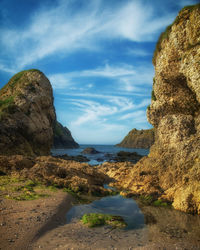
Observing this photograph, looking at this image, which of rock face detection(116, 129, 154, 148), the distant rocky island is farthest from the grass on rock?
rock face detection(116, 129, 154, 148)

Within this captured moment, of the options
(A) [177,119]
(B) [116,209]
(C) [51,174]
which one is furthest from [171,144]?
(C) [51,174]

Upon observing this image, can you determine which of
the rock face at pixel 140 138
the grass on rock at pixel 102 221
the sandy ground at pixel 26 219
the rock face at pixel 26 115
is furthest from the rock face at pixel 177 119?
the rock face at pixel 140 138

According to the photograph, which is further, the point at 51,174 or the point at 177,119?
the point at 51,174

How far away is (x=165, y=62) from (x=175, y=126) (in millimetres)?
5658

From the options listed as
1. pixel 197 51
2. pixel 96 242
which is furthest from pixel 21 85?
pixel 96 242

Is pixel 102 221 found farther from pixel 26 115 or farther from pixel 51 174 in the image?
pixel 26 115

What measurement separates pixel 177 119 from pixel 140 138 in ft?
420

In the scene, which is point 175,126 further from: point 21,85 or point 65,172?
point 21,85

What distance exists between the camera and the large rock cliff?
2458cm

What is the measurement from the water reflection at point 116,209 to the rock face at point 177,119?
2.24 meters

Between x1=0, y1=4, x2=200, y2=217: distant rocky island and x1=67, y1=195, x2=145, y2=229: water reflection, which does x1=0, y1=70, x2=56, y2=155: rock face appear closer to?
x1=0, y1=4, x2=200, y2=217: distant rocky island

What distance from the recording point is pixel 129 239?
6.43m

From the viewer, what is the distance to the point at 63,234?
20.9ft

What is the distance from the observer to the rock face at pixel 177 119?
1162 cm
